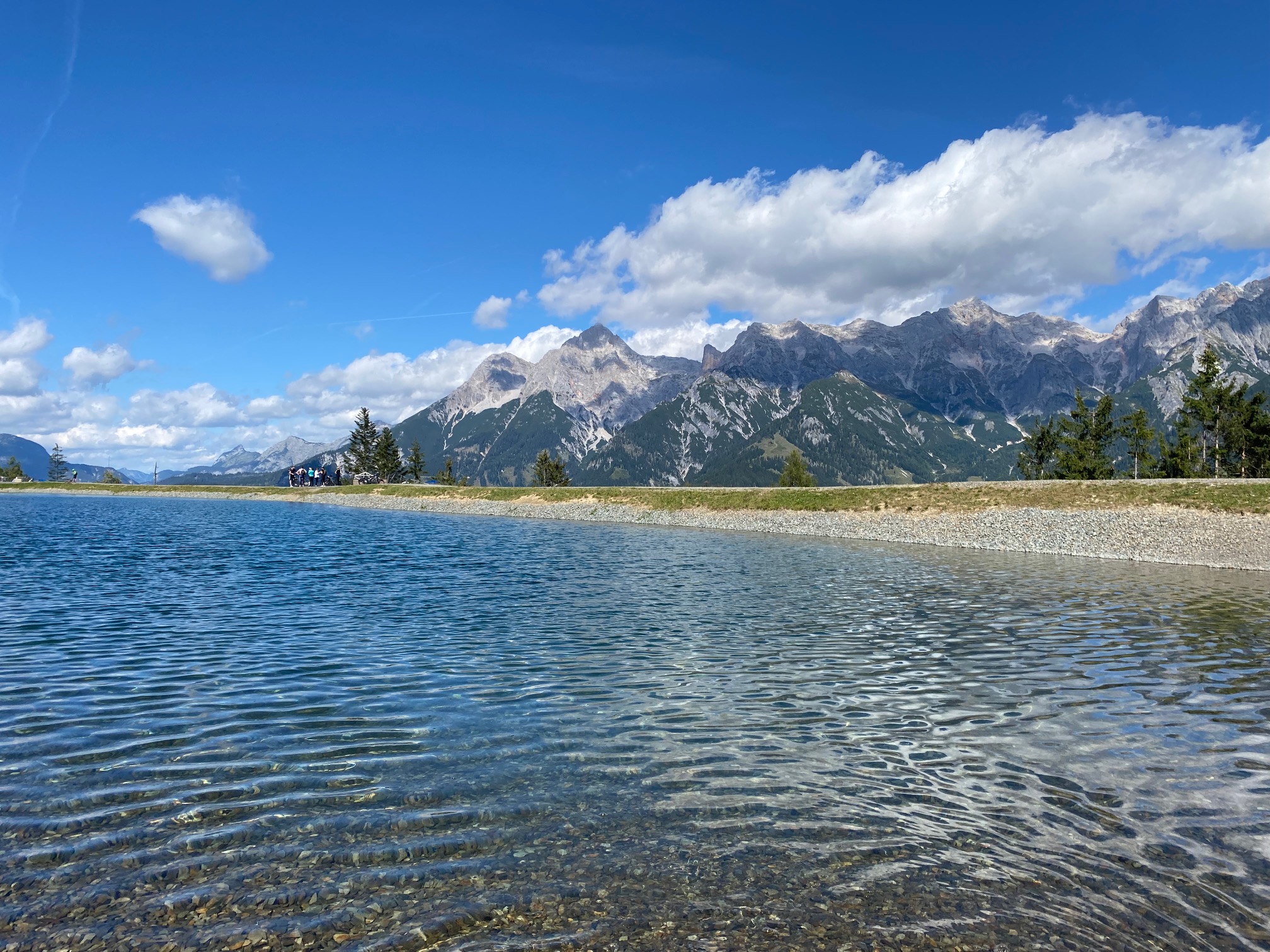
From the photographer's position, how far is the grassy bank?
57.1 m

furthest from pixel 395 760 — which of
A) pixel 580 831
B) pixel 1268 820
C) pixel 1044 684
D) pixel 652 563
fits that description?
pixel 652 563

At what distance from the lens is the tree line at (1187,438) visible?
10400cm

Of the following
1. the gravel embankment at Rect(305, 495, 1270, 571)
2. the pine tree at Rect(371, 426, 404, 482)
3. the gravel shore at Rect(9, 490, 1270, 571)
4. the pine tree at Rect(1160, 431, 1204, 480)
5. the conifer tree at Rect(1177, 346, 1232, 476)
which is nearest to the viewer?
the gravel embankment at Rect(305, 495, 1270, 571)

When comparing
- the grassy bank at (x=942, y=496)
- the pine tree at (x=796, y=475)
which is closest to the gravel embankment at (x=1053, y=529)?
the grassy bank at (x=942, y=496)

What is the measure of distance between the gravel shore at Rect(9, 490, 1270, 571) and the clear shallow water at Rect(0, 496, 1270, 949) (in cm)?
2640

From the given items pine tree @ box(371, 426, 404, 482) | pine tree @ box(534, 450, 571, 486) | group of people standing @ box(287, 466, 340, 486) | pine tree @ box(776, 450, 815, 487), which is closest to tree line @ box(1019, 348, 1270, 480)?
pine tree @ box(776, 450, 815, 487)

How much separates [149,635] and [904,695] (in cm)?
2270

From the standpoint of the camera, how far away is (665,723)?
587 inches

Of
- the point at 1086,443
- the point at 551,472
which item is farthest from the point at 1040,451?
the point at 551,472

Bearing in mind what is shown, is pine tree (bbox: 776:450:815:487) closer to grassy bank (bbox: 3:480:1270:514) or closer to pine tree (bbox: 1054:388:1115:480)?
pine tree (bbox: 1054:388:1115:480)

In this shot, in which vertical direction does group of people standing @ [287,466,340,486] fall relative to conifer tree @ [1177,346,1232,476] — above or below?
below

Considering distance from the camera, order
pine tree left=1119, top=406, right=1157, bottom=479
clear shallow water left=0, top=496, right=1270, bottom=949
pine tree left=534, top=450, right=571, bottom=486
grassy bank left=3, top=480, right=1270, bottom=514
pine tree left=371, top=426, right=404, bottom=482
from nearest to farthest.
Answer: clear shallow water left=0, top=496, right=1270, bottom=949
grassy bank left=3, top=480, right=1270, bottom=514
pine tree left=1119, top=406, right=1157, bottom=479
pine tree left=534, top=450, right=571, bottom=486
pine tree left=371, top=426, right=404, bottom=482

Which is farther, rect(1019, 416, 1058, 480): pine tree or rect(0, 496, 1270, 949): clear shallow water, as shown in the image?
rect(1019, 416, 1058, 480): pine tree

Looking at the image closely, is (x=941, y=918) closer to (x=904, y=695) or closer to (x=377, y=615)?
(x=904, y=695)
